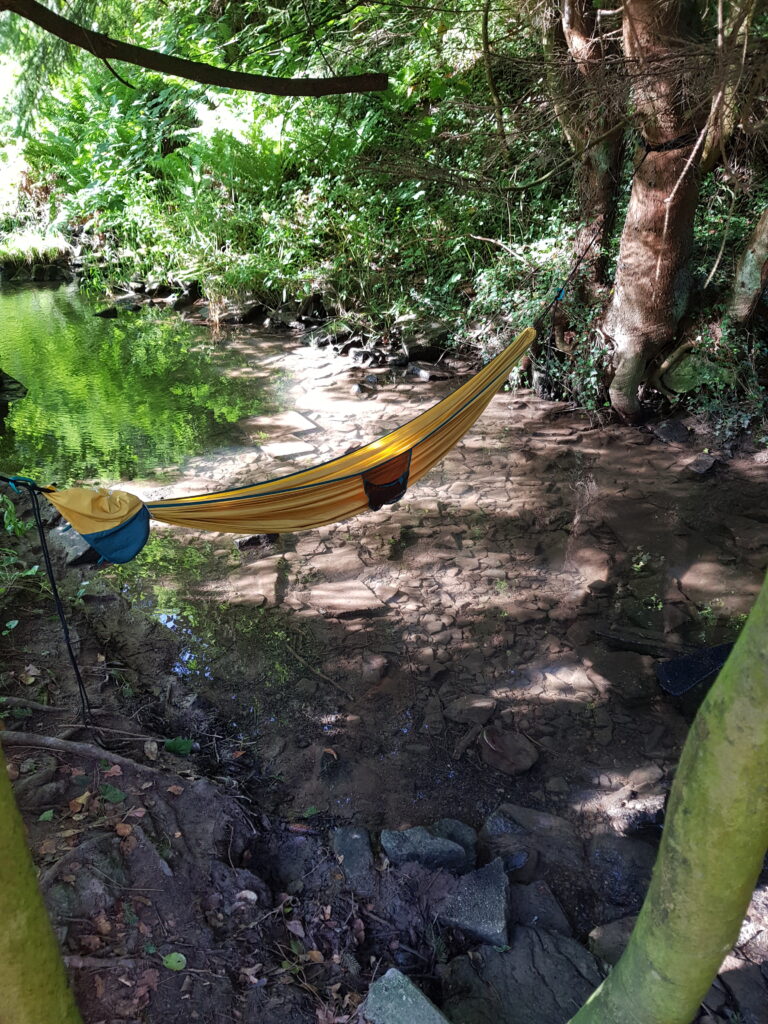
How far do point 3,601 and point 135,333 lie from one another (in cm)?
503

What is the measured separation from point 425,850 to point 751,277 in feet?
11.6

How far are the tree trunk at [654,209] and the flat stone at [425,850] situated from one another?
2850mm

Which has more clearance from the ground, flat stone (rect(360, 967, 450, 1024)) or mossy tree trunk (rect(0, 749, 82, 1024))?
mossy tree trunk (rect(0, 749, 82, 1024))

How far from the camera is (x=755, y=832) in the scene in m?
0.85

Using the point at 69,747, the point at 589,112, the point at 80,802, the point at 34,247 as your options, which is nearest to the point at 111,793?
the point at 80,802

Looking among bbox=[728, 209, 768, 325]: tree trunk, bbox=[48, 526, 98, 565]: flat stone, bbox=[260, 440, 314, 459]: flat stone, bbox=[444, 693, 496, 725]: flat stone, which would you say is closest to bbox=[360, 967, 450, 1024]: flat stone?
bbox=[444, 693, 496, 725]: flat stone

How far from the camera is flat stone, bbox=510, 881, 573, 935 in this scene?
1528 millimetres

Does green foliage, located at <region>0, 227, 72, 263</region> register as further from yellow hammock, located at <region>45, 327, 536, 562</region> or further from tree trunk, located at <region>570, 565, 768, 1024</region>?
Answer: tree trunk, located at <region>570, 565, 768, 1024</region>

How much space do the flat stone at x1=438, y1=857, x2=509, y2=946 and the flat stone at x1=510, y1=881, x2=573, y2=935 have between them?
0.06 m

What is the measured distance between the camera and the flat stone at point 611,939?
145 centimetres

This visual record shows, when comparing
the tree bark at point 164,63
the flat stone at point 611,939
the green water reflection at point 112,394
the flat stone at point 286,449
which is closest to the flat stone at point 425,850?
the flat stone at point 611,939

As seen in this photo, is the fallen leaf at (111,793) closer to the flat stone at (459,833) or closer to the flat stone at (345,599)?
the flat stone at (459,833)

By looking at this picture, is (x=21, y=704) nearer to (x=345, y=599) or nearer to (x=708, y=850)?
(x=345, y=599)

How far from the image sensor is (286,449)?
13.2 feet
